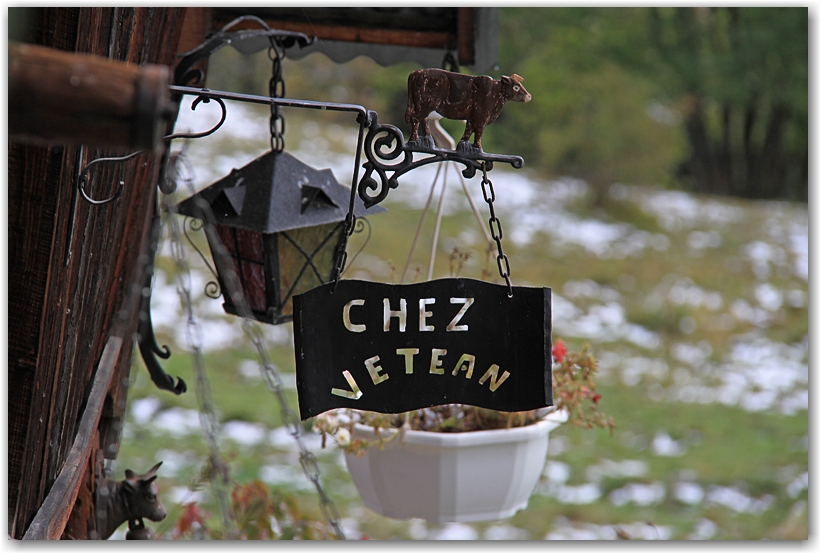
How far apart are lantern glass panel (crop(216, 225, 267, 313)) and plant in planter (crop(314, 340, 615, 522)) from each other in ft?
0.86

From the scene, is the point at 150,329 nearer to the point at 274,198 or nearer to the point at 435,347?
the point at 274,198

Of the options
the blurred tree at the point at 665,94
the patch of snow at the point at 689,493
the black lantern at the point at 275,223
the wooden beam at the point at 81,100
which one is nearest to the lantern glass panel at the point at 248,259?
the black lantern at the point at 275,223

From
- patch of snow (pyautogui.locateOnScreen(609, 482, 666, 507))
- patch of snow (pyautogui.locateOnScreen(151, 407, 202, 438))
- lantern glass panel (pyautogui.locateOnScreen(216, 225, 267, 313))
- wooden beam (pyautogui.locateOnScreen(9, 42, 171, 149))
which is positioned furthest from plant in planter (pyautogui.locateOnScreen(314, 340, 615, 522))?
patch of snow (pyautogui.locateOnScreen(151, 407, 202, 438))

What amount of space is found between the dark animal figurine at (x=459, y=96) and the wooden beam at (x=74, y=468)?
62cm

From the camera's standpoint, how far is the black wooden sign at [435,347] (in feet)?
3.11

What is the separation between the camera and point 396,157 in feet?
2.88

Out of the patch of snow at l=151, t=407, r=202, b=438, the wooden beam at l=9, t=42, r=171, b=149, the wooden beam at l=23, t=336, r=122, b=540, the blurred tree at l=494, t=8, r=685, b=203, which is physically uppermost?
the blurred tree at l=494, t=8, r=685, b=203

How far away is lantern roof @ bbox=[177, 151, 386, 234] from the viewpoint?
4.07 ft

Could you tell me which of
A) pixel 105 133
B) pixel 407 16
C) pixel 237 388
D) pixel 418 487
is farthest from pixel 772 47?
pixel 105 133

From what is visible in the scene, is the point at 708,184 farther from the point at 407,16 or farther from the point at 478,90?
the point at 478,90

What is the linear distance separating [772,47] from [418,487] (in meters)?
8.09

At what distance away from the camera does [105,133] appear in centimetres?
44

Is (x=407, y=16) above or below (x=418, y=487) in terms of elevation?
above

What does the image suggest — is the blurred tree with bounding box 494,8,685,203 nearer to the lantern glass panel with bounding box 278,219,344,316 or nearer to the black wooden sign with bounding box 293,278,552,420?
the lantern glass panel with bounding box 278,219,344,316
